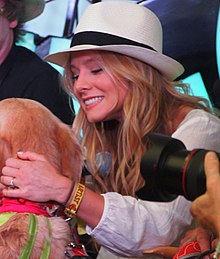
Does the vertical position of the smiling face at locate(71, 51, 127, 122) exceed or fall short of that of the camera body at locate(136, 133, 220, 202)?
it falls short

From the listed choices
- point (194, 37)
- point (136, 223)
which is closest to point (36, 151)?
point (136, 223)

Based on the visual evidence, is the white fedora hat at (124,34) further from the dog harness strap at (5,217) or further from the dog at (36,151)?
the dog harness strap at (5,217)

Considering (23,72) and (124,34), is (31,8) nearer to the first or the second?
(23,72)

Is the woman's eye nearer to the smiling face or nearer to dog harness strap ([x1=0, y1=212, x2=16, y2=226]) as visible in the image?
the smiling face

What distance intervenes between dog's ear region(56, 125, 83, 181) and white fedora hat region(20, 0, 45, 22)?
0.97 meters

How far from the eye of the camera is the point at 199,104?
1794mm

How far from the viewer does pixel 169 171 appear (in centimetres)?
101

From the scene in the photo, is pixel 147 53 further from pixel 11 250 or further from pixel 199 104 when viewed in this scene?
pixel 11 250

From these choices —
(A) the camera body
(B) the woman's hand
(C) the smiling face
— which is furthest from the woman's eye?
(A) the camera body

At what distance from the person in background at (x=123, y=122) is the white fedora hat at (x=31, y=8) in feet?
1.78

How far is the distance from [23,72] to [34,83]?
3.3 inches

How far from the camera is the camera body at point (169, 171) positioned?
0.99 metres

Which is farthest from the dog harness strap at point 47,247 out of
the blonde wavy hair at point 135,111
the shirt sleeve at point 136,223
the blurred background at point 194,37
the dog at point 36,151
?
the blurred background at point 194,37

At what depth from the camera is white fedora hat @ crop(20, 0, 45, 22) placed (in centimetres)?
236
